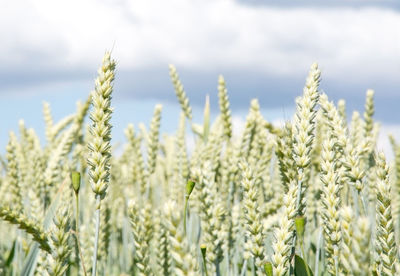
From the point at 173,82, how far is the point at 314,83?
2494 mm

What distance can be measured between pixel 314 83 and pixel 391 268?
0.63 metres

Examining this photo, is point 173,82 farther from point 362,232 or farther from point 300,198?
point 362,232

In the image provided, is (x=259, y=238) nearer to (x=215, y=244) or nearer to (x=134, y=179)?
(x=215, y=244)

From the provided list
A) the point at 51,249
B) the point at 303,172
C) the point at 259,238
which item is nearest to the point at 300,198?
the point at 303,172

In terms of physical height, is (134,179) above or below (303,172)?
above

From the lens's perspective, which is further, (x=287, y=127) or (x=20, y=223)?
(x=287, y=127)


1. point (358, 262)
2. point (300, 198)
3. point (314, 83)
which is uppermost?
point (314, 83)

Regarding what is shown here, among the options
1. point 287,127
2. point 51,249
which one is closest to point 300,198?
point 287,127

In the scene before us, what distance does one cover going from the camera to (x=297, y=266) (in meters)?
1.60

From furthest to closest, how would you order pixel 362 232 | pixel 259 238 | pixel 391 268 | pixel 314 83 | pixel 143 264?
pixel 143 264, pixel 314 83, pixel 259 238, pixel 391 268, pixel 362 232

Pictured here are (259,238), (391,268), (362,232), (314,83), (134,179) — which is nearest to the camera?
(362,232)

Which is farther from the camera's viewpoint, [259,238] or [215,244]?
[215,244]

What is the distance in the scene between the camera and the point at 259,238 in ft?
5.50

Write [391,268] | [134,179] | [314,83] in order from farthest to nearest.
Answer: [134,179], [314,83], [391,268]
